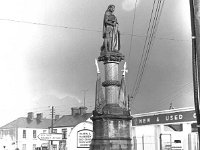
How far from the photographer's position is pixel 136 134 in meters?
28.7

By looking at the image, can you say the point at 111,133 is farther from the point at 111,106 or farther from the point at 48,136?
the point at 48,136

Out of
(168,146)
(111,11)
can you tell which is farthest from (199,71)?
(168,146)

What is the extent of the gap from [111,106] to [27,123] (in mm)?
54248

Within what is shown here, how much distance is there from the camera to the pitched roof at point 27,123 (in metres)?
66.7

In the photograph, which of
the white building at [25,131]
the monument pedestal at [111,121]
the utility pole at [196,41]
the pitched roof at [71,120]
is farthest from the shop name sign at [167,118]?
the white building at [25,131]

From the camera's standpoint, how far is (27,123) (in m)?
67.9

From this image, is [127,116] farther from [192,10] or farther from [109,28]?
[192,10]

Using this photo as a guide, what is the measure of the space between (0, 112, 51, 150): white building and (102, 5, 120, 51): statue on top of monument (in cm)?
5102

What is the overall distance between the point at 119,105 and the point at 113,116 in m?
1.01

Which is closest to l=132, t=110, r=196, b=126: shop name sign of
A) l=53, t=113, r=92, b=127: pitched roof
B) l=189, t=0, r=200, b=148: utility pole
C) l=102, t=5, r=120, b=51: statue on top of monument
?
l=102, t=5, r=120, b=51: statue on top of monument

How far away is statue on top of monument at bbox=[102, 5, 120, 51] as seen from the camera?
17.9m

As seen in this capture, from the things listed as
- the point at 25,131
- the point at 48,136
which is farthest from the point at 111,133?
the point at 25,131

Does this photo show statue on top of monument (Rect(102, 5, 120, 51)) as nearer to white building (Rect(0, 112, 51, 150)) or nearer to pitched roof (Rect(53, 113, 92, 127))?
pitched roof (Rect(53, 113, 92, 127))

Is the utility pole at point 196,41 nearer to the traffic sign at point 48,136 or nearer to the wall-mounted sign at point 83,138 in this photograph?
the wall-mounted sign at point 83,138
